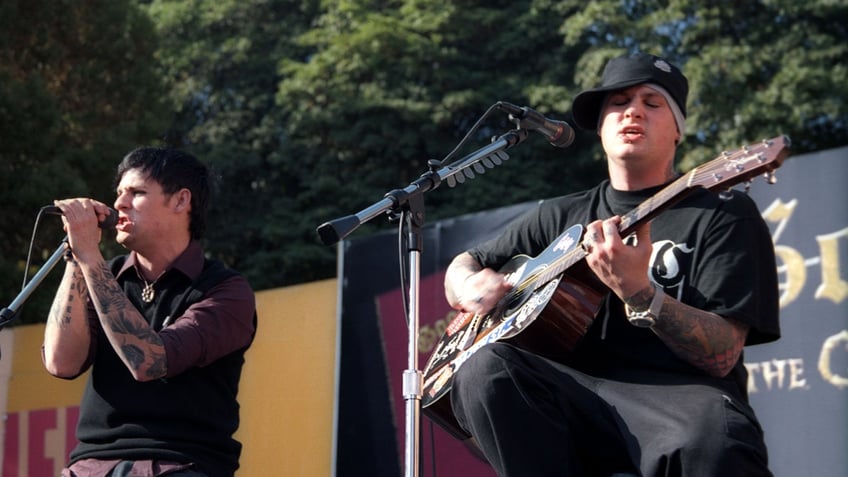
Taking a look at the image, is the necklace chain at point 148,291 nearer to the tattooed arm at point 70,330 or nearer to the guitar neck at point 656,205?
the tattooed arm at point 70,330

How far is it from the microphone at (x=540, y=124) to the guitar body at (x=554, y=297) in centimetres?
40

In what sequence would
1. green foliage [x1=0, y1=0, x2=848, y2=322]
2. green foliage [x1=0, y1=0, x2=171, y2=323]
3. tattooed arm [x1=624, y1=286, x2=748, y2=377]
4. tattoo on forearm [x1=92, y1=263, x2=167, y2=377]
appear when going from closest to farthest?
tattooed arm [x1=624, y1=286, x2=748, y2=377]
tattoo on forearm [x1=92, y1=263, x2=167, y2=377]
green foliage [x1=0, y1=0, x2=171, y2=323]
green foliage [x1=0, y1=0, x2=848, y2=322]

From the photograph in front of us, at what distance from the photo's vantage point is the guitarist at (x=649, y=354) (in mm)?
2500

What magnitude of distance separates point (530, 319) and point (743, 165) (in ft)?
2.14

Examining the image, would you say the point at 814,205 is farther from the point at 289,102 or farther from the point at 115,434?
the point at 289,102

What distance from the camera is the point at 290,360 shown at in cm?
629

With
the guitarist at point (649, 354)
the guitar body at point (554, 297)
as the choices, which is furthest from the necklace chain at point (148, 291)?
the guitarist at point (649, 354)

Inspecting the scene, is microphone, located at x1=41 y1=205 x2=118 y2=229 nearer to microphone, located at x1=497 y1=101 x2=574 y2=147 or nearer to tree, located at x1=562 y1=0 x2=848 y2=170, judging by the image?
microphone, located at x1=497 y1=101 x2=574 y2=147

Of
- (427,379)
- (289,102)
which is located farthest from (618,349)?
(289,102)

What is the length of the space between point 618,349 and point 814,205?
248 cm

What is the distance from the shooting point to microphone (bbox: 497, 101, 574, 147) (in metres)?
3.35

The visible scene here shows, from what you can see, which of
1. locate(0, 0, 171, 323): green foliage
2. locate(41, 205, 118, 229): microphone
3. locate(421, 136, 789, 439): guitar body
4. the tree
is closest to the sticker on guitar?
locate(421, 136, 789, 439): guitar body

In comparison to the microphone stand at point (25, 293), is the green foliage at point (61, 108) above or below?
above

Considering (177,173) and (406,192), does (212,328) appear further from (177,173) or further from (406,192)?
(406,192)
